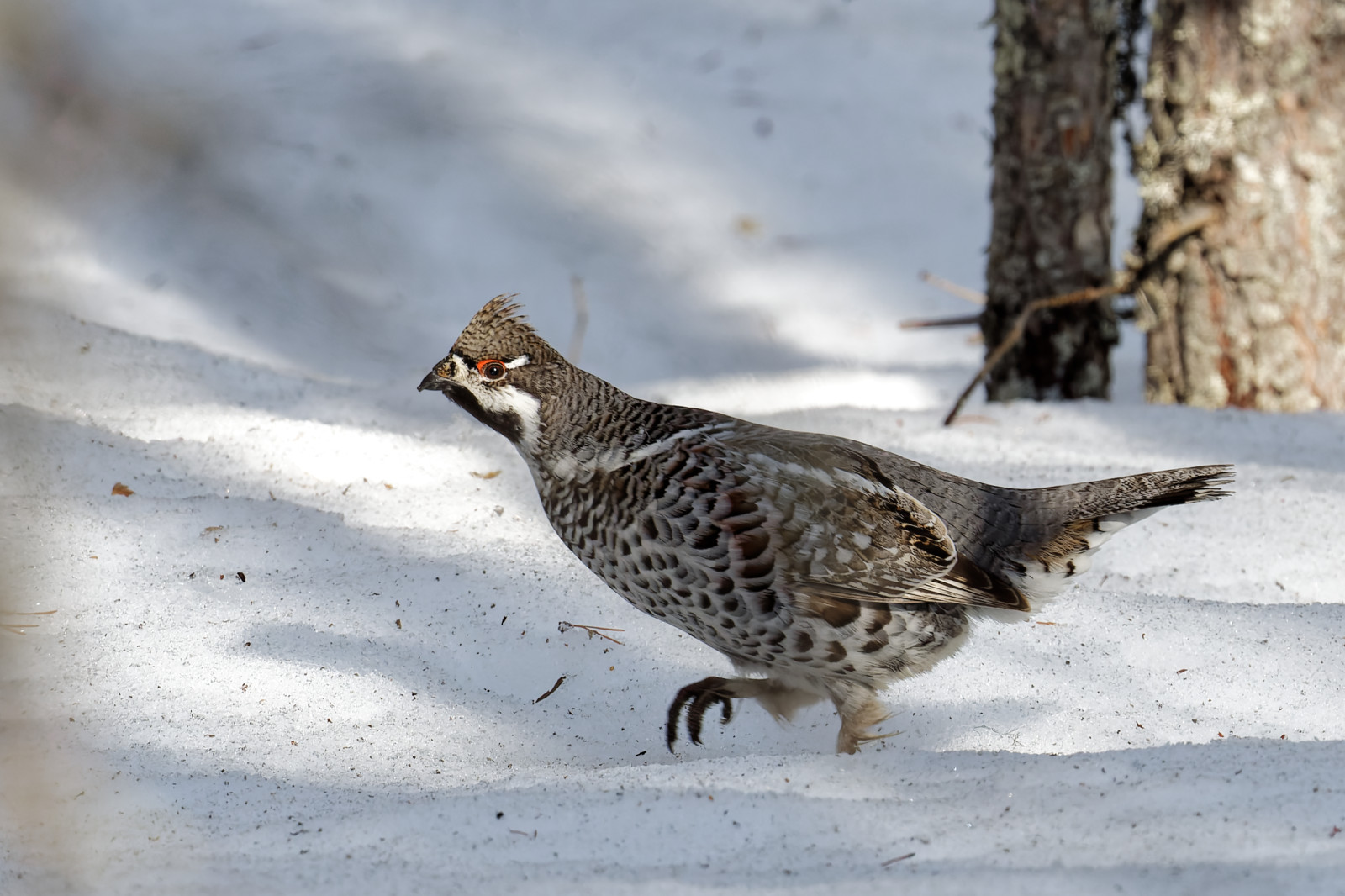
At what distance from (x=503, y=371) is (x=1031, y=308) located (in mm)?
2768

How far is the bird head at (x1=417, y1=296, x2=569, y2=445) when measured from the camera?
2.90 metres

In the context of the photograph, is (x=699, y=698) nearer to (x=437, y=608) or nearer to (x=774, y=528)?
(x=774, y=528)

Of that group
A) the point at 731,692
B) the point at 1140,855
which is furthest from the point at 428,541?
the point at 1140,855

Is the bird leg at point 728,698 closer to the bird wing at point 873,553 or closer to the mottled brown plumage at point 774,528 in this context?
the mottled brown plumage at point 774,528

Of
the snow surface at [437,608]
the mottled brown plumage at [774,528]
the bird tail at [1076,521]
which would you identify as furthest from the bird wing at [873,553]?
the snow surface at [437,608]

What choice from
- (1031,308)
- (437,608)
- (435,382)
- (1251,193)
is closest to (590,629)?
(437,608)

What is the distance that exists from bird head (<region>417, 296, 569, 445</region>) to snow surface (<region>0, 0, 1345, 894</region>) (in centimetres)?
69

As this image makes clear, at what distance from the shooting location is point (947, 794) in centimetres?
229

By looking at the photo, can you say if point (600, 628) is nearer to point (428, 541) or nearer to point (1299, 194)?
point (428, 541)

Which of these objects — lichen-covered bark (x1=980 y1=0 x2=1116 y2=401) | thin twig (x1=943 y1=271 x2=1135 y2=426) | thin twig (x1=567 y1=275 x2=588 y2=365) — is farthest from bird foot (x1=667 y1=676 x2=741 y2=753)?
thin twig (x1=567 y1=275 x2=588 y2=365)

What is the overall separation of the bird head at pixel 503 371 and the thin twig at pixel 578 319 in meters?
4.23

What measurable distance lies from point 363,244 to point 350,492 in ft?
14.8

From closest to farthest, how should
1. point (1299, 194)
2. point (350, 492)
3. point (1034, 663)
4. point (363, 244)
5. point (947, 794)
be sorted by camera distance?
1. point (947, 794)
2. point (1034, 663)
3. point (350, 492)
4. point (1299, 194)
5. point (363, 244)

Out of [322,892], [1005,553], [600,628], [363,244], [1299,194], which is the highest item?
[363,244]
